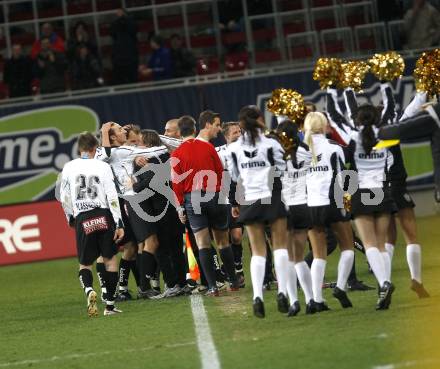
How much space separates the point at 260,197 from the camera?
11.5 m

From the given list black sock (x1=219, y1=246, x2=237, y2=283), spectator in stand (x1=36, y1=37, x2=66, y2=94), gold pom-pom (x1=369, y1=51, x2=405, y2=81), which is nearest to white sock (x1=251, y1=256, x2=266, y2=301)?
gold pom-pom (x1=369, y1=51, x2=405, y2=81)

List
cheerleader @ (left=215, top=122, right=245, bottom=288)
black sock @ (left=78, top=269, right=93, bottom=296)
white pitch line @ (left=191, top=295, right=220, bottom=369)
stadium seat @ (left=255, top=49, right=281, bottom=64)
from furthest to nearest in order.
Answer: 1. stadium seat @ (left=255, top=49, right=281, bottom=64)
2. cheerleader @ (left=215, top=122, right=245, bottom=288)
3. black sock @ (left=78, top=269, right=93, bottom=296)
4. white pitch line @ (left=191, top=295, right=220, bottom=369)

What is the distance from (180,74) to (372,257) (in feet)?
42.1

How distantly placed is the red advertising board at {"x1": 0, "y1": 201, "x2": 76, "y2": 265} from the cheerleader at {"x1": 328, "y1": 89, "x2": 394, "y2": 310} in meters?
10.6

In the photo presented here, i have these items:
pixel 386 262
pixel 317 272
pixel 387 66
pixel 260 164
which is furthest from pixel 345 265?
pixel 387 66

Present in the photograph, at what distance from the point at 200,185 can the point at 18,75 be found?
1048 cm

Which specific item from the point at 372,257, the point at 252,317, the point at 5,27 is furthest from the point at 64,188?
the point at 5,27

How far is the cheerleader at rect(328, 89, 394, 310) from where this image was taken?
11.4 meters

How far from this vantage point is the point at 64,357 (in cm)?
1041

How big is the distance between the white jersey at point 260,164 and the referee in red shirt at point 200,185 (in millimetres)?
2207

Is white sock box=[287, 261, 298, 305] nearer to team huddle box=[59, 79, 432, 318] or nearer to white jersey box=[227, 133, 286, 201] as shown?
team huddle box=[59, 79, 432, 318]

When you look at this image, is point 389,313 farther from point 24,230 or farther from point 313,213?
point 24,230

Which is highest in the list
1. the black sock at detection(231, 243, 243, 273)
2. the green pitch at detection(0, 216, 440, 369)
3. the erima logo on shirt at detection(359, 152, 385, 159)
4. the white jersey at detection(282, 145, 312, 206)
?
the erima logo on shirt at detection(359, 152, 385, 159)

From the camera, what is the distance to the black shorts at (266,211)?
11.4 m
